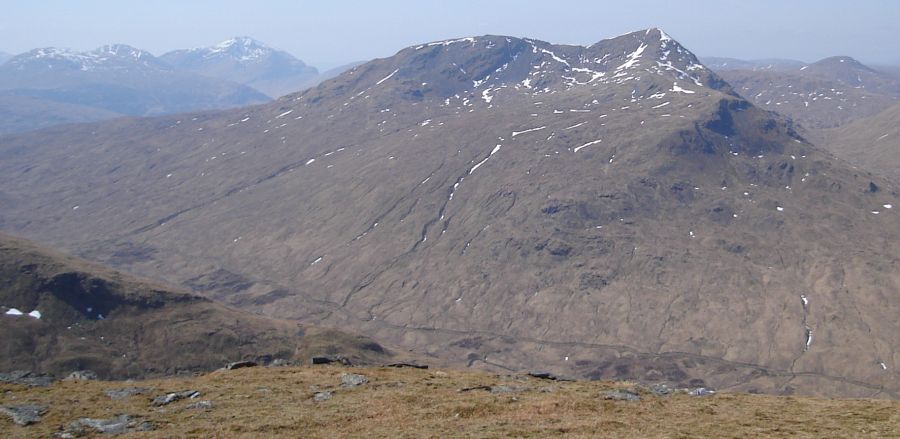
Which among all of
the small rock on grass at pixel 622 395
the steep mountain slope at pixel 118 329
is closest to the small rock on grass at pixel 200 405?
the small rock on grass at pixel 622 395

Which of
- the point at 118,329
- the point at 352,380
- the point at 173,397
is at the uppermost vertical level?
the point at 173,397

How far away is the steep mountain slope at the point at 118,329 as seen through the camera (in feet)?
443

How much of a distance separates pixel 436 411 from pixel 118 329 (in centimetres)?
13739

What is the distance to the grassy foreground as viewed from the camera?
1319 inches

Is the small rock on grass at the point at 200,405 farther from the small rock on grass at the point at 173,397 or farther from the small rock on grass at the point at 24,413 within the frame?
the small rock on grass at the point at 24,413

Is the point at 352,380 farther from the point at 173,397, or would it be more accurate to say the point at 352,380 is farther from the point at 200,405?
the point at 173,397

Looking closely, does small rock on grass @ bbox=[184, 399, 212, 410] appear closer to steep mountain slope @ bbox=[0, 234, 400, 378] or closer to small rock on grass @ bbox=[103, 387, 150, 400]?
small rock on grass @ bbox=[103, 387, 150, 400]

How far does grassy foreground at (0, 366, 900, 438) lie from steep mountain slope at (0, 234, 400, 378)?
97087 millimetres

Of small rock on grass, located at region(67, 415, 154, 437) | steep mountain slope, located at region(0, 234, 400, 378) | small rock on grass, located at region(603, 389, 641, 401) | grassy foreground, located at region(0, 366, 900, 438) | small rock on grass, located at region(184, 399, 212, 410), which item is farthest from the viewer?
steep mountain slope, located at region(0, 234, 400, 378)

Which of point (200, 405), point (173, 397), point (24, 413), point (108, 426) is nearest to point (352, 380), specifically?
point (200, 405)

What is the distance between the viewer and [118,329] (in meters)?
152

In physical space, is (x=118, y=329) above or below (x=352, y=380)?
below

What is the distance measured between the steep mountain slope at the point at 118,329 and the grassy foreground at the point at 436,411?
97.1 meters

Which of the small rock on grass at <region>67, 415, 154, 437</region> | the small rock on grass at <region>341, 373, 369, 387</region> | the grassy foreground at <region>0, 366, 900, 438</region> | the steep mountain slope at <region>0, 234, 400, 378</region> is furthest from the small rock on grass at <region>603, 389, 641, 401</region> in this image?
the steep mountain slope at <region>0, 234, 400, 378</region>
